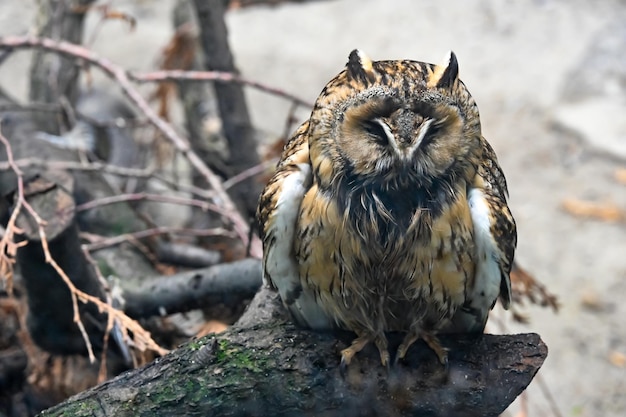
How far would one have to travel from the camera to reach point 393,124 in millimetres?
1595

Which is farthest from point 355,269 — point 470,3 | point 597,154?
point 470,3

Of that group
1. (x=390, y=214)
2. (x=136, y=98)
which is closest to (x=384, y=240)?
(x=390, y=214)

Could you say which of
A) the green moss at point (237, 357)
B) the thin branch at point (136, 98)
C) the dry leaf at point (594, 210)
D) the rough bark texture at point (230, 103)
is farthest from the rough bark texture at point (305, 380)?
the dry leaf at point (594, 210)

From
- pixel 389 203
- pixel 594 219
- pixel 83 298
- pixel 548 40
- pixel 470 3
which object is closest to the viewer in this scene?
pixel 389 203

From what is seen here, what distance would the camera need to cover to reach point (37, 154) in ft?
9.91

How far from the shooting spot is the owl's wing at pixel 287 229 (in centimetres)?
188

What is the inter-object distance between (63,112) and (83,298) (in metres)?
1.92

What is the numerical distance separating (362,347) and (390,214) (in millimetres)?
343

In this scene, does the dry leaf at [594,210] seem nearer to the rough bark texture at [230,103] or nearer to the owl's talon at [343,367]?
the rough bark texture at [230,103]

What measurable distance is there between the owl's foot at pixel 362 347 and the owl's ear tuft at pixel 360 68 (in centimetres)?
62

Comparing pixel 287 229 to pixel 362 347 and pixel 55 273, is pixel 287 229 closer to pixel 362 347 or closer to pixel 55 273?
pixel 362 347

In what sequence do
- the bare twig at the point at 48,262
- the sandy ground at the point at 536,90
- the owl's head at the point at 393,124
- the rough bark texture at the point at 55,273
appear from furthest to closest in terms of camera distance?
the sandy ground at the point at 536,90, the rough bark texture at the point at 55,273, the bare twig at the point at 48,262, the owl's head at the point at 393,124

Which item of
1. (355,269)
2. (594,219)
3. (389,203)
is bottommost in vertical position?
(594,219)

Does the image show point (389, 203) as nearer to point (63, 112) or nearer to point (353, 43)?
point (63, 112)
